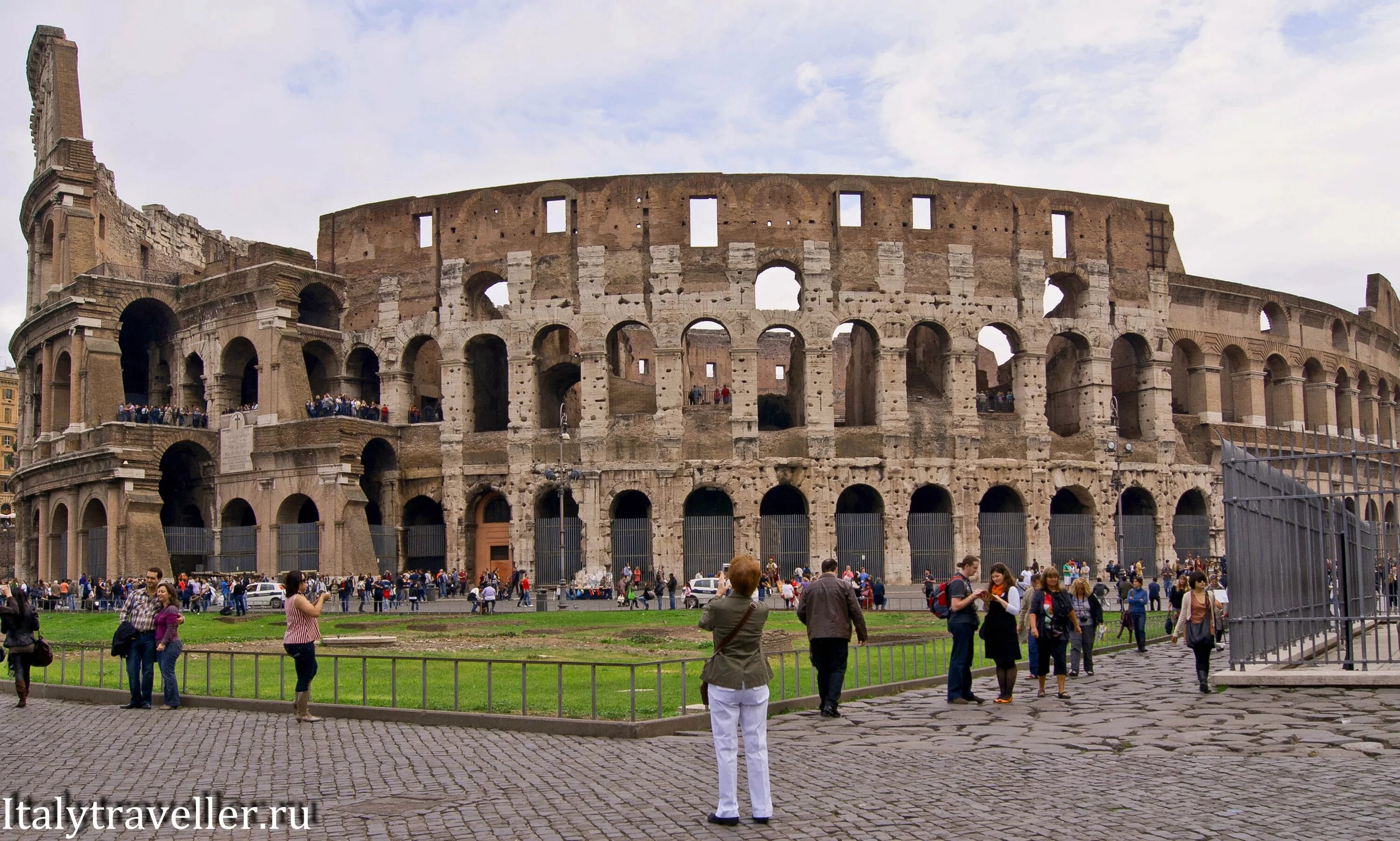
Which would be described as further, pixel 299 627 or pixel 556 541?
pixel 556 541

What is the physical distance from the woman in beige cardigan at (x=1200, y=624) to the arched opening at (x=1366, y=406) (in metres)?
38.5

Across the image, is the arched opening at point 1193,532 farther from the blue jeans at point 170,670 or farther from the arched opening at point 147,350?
the blue jeans at point 170,670

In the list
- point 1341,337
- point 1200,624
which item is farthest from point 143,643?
point 1341,337

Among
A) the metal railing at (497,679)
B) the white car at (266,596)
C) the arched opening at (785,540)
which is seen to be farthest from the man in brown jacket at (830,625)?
the arched opening at (785,540)

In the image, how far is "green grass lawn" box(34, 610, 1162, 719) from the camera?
10.9m

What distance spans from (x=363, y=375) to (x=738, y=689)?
35603mm

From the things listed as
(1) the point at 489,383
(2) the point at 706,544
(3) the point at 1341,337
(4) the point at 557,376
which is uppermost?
(3) the point at 1341,337

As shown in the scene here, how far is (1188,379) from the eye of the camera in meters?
41.0

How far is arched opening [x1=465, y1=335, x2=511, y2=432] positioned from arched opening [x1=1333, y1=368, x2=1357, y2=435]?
27577mm

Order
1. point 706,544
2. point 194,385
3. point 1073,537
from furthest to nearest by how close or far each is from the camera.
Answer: point 194,385 < point 1073,537 < point 706,544

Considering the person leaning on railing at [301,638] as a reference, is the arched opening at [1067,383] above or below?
above

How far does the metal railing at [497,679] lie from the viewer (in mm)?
10656

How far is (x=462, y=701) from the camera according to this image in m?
11.3

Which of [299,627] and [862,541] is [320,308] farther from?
[299,627]
